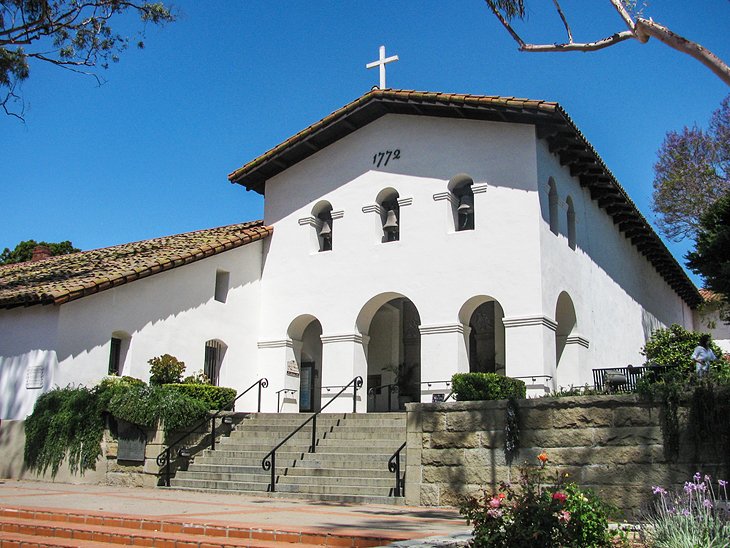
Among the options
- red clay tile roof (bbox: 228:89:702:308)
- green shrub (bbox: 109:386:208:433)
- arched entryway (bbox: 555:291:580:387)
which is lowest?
green shrub (bbox: 109:386:208:433)

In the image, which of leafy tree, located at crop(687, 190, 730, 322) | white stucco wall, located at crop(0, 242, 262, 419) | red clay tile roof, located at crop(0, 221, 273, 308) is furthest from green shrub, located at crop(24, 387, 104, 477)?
leafy tree, located at crop(687, 190, 730, 322)

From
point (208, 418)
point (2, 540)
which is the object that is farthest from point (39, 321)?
point (2, 540)

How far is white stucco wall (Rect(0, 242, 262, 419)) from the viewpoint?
1741 cm

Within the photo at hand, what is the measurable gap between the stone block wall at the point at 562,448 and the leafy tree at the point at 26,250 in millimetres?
31731

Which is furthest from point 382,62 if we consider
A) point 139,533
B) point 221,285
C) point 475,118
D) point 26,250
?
point 26,250

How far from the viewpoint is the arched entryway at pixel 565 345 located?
64.8 ft

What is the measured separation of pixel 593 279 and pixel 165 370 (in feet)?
39.0

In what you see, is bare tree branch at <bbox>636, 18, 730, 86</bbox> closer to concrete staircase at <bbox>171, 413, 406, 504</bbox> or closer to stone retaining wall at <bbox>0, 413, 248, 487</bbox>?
concrete staircase at <bbox>171, 413, 406, 504</bbox>

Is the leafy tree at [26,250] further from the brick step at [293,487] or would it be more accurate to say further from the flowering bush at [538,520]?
the flowering bush at [538,520]

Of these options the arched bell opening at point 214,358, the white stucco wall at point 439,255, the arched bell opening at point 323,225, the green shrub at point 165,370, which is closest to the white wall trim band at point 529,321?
the white stucco wall at point 439,255

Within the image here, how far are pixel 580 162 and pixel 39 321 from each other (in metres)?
14.1

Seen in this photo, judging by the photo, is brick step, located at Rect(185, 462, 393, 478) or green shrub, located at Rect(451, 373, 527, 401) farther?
green shrub, located at Rect(451, 373, 527, 401)

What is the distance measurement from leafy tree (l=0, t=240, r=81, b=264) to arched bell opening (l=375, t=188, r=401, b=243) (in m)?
24.1

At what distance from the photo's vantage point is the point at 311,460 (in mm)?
15438
